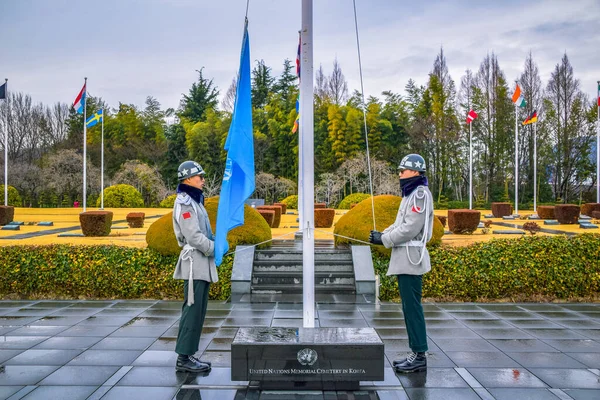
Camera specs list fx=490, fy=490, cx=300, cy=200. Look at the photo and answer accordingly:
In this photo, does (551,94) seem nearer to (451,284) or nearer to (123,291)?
(451,284)

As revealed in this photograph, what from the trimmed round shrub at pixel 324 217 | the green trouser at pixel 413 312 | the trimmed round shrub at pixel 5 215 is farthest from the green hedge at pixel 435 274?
the trimmed round shrub at pixel 5 215

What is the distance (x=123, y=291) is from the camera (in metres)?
7.02

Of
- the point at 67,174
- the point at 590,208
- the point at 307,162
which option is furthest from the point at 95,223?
the point at 67,174

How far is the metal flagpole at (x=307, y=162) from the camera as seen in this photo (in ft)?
12.0

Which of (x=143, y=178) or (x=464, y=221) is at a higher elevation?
(x=143, y=178)

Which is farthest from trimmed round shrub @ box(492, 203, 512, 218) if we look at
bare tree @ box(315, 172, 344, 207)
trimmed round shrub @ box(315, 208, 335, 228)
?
trimmed round shrub @ box(315, 208, 335, 228)

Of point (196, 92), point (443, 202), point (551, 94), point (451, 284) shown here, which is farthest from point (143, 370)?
point (196, 92)

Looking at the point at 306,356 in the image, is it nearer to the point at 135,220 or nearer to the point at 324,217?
the point at 324,217

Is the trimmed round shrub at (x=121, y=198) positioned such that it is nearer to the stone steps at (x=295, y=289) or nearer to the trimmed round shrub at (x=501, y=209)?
the trimmed round shrub at (x=501, y=209)

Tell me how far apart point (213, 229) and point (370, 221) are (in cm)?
263

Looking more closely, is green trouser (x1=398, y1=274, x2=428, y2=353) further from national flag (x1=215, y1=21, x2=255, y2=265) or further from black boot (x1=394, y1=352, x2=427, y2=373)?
national flag (x1=215, y1=21, x2=255, y2=265)

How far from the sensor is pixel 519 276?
6.89m

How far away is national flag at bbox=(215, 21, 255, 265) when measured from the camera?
3.84 metres

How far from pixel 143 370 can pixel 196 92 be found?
40.2 meters
